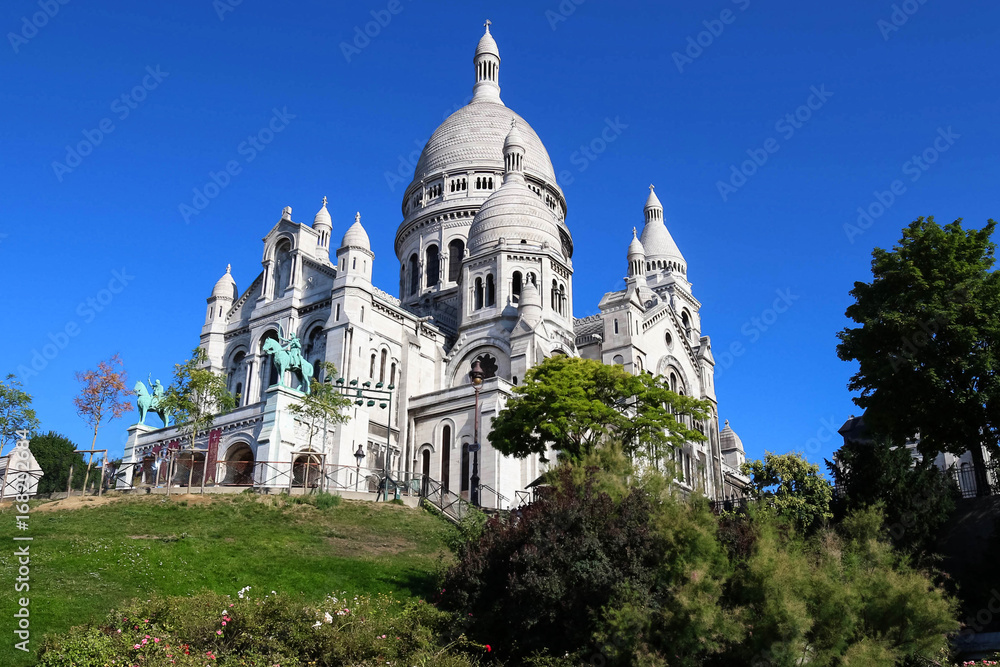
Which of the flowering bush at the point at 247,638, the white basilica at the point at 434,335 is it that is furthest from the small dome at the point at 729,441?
the flowering bush at the point at 247,638

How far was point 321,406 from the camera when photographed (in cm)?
4369

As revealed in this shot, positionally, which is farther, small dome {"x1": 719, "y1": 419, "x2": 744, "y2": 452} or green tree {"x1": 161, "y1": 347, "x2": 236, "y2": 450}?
small dome {"x1": 719, "y1": 419, "x2": 744, "y2": 452}

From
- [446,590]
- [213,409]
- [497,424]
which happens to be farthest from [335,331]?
[446,590]

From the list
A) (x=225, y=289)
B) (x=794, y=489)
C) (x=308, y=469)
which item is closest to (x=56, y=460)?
(x=225, y=289)

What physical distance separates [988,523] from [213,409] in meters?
40.8

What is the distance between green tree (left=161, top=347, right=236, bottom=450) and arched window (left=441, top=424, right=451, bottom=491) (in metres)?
12.3

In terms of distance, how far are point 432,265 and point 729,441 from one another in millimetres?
34146

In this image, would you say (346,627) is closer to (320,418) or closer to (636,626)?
(636,626)

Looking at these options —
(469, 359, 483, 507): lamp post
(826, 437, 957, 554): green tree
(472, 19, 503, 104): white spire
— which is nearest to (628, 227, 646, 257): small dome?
(472, 19, 503, 104): white spire

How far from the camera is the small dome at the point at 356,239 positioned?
5625 cm

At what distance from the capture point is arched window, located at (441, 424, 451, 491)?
52.8m

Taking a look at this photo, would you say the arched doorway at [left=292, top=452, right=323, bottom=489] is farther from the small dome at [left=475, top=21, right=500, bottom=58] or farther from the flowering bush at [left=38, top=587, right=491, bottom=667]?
the small dome at [left=475, top=21, right=500, bottom=58]

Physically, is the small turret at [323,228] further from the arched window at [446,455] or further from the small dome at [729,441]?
the small dome at [729,441]

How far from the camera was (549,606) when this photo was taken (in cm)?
2108
